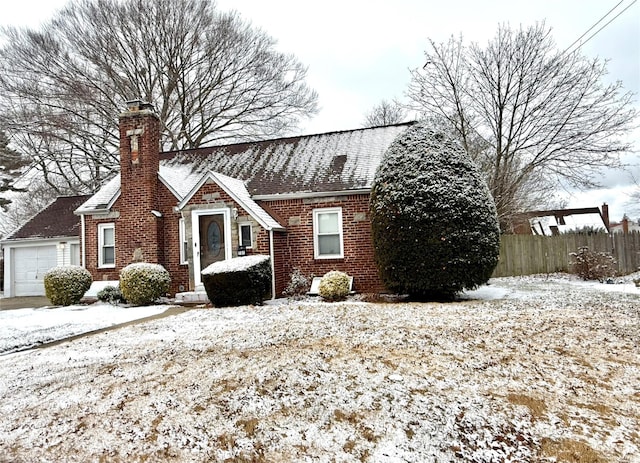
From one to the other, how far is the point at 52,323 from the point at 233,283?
374 cm

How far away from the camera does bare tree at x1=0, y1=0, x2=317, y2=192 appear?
20.1 m

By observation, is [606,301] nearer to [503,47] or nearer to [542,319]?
[542,319]

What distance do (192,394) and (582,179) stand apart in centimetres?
1784

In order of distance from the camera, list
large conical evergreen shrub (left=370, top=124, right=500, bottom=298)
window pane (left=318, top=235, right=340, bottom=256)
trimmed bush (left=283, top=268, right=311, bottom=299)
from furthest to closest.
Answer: window pane (left=318, top=235, right=340, bottom=256) < trimmed bush (left=283, top=268, right=311, bottom=299) < large conical evergreen shrub (left=370, top=124, right=500, bottom=298)

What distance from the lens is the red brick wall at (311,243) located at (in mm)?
12500

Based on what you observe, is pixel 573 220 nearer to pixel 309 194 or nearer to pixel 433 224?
pixel 309 194

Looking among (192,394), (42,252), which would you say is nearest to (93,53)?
(42,252)

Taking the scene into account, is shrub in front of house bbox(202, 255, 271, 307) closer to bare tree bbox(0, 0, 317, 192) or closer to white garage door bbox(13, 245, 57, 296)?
white garage door bbox(13, 245, 57, 296)

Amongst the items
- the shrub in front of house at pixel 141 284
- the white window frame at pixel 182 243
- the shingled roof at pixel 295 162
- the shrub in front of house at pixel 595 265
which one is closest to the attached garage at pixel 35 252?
the shingled roof at pixel 295 162

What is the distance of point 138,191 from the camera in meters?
13.5

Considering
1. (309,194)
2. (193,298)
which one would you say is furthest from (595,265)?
(193,298)

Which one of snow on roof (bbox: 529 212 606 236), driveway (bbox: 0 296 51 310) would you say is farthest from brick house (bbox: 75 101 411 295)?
snow on roof (bbox: 529 212 606 236)

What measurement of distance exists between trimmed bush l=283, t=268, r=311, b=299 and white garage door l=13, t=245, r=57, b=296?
414 inches

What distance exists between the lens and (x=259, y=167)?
15.0m
